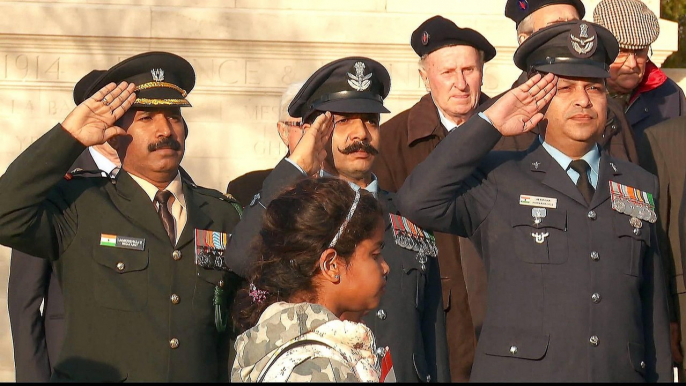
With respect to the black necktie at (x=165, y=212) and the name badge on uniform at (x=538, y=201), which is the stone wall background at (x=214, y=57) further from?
the name badge on uniform at (x=538, y=201)

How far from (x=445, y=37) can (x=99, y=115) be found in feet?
7.53

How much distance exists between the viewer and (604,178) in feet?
19.0

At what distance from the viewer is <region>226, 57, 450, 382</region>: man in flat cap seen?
5688mm

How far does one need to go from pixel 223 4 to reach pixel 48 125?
56.5 inches

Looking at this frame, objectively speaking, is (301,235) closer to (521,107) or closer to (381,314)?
(381,314)

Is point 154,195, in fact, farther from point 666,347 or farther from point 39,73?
point 39,73

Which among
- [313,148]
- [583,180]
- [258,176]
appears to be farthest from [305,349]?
[258,176]

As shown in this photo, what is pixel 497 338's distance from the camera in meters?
5.54

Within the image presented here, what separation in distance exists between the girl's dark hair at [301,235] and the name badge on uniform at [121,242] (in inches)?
55.4

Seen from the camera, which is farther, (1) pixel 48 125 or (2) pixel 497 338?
(1) pixel 48 125

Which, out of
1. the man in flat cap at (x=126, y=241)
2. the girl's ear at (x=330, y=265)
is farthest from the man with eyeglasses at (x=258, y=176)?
the girl's ear at (x=330, y=265)

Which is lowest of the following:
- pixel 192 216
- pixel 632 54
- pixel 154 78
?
pixel 192 216

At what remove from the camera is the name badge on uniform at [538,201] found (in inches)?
224

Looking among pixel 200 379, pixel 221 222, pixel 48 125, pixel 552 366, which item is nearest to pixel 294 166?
pixel 221 222
